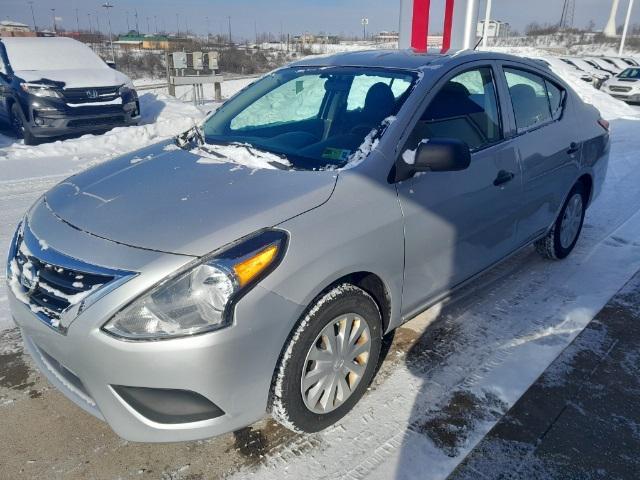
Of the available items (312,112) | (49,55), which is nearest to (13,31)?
(49,55)

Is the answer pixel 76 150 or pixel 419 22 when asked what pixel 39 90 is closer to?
pixel 76 150

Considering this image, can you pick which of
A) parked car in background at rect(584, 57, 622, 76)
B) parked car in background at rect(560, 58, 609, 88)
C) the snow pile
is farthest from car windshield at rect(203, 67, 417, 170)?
parked car in background at rect(584, 57, 622, 76)

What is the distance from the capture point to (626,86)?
58.3 feet

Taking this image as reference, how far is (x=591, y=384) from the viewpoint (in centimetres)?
271

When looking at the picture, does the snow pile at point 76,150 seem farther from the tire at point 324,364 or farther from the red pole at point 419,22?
the tire at point 324,364

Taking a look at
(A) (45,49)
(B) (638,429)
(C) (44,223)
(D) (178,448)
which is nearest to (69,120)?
(A) (45,49)

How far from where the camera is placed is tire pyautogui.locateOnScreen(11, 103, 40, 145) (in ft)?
27.0

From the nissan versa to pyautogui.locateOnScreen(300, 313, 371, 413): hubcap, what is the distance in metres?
0.01

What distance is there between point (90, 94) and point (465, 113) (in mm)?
7696

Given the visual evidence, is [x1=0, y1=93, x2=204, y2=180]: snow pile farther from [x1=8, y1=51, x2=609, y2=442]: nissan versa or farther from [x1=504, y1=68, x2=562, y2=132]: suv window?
[x1=504, y1=68, x2=562, y2=132]: suv window

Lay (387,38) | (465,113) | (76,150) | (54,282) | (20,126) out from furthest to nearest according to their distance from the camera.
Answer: (387,38) < (20,126) < (76,150) < (465,113) < (54,282)

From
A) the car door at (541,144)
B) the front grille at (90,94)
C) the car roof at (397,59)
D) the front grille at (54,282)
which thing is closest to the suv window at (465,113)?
the car roof at (397,59)

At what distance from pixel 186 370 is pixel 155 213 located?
70 centimetres

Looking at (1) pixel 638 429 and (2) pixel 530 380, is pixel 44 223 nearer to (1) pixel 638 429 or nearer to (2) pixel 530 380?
(2) pixel 530 380
